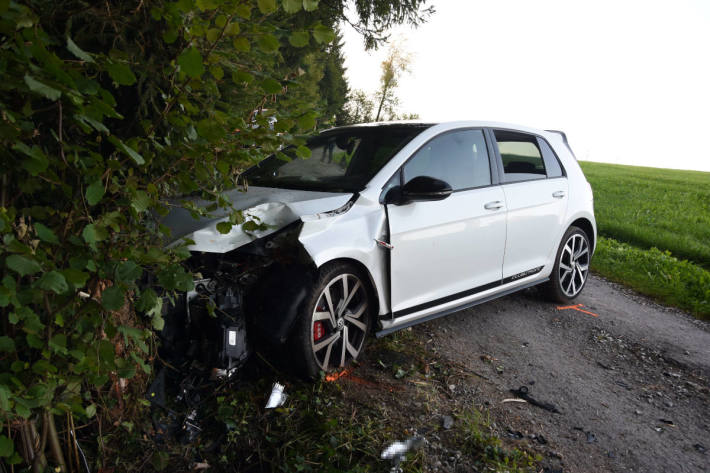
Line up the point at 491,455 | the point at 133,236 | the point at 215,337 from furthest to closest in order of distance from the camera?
the point at 215,337 < the point at 491,455 < the point at 133,236

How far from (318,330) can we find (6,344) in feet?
6.22

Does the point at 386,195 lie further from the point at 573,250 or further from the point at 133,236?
the point at 573,250

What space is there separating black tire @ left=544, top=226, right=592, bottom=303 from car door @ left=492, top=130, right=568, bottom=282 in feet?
0.99

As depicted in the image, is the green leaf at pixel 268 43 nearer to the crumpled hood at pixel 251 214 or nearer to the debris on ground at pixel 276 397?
the crumpled hood at pixel 251 214

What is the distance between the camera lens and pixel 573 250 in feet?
18.4

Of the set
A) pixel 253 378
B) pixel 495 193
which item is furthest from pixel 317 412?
pixel 495 193

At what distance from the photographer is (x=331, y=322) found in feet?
11.3

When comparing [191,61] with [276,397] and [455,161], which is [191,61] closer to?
[276,397]

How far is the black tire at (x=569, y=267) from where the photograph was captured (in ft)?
17.9

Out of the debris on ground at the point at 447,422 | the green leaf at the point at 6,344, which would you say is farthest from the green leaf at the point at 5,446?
the debris on ground at the point at 447,422

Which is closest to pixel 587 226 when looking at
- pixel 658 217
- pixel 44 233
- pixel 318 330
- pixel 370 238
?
pixel 370 238

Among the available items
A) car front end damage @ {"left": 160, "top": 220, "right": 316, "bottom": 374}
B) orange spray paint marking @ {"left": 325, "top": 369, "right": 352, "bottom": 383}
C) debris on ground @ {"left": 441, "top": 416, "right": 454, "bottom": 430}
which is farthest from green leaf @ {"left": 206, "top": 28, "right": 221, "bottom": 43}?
debris on ground @ {"left": 441, "top": 416, "right": 454, "bottom": 430}

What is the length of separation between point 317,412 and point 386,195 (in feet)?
4.90

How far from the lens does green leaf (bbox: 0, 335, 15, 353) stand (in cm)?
179
